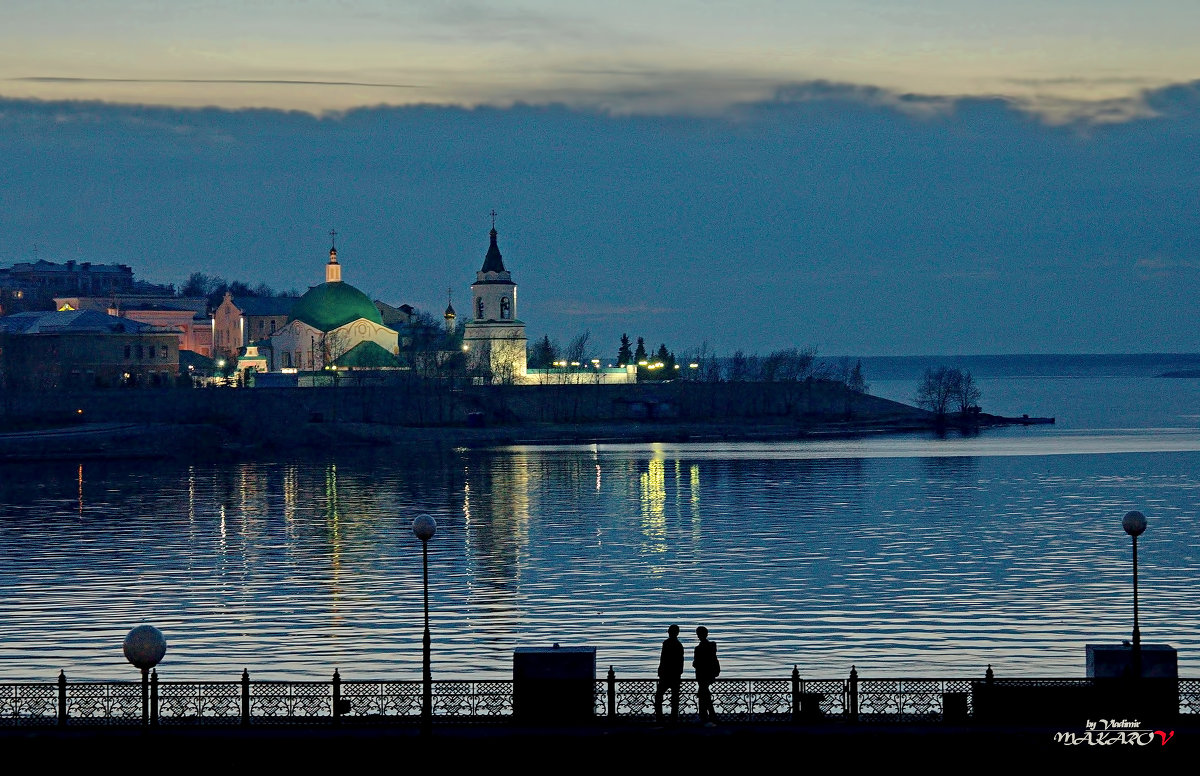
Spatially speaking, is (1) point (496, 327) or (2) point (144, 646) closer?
(2) point (144, 646)

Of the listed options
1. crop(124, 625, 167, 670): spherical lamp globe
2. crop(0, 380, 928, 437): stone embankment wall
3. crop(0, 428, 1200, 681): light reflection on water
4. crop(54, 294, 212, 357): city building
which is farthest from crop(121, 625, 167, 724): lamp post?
crop(54, 294, 212, 357): city building

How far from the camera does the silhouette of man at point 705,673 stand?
19312mm

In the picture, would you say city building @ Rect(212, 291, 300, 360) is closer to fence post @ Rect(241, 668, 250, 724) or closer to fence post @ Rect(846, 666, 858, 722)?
fence post @ Rect(241, 668, 250, 724)

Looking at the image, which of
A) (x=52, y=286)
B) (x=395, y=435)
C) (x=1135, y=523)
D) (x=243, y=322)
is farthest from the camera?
(x=52, y=286)

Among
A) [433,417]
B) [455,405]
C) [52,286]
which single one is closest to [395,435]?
[433,417]

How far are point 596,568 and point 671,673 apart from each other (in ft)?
84.3

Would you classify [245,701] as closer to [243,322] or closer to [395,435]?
[395,435]

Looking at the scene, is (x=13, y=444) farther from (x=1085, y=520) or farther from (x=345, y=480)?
(x=1085, y=520)

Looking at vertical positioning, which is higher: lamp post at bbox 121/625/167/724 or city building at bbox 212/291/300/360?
city building at bbox 212/291/300/360

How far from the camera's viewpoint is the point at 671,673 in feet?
63.6

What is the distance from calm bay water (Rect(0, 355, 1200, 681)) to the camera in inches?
1224

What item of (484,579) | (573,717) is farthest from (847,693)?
(484,579)

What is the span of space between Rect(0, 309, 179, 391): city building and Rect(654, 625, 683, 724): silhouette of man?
111679 millimetres

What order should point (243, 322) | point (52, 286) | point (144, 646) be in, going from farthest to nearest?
point (52, 286) < point (243, 322) < point (144, 646)
